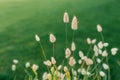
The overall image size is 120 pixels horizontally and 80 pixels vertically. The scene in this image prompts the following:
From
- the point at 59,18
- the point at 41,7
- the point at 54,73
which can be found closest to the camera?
the point at 54,73

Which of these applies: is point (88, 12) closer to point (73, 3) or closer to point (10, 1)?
point (73, 3)

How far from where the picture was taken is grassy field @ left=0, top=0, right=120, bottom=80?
6875 millimetres

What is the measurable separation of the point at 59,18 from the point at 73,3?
1643mm

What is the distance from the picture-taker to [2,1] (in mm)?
10836

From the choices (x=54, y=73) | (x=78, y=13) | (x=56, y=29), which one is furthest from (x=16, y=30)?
(x=54, y=73)

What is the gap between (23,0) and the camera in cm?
1111

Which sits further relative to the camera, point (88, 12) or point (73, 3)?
point (73, 3)

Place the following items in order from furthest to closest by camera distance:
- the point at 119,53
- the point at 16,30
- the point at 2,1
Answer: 1. the point at 2,1
2. the point at 16,30
3. the point at 119,53

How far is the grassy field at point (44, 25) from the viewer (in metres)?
6.88

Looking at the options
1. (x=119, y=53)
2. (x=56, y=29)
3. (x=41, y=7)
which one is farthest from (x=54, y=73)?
(x=41, y=7)

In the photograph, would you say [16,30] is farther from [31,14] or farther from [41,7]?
[41,7]

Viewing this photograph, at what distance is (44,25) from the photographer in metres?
8.64

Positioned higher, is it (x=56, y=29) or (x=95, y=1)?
(x=56, y=29)

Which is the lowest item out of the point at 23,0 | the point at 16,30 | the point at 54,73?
the point at 23,0
